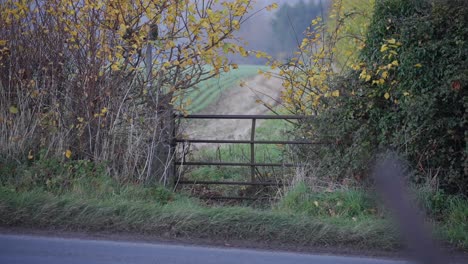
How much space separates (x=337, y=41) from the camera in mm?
11539

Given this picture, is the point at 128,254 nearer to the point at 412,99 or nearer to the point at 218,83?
the point at 218,83

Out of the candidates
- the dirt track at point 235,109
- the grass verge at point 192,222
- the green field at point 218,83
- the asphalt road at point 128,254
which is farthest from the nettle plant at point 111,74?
the dirt track at point 235,109

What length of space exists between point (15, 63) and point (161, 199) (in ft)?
12.2

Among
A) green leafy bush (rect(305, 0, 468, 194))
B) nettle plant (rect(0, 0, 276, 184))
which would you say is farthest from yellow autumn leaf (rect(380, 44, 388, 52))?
nettle plant (rect(0, 0, 276, 184))

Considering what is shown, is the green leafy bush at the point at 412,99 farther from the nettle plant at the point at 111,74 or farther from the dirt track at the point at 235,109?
the dirt track at the point at 235,109

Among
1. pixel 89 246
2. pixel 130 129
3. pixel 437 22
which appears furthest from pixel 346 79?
pixel 89 246

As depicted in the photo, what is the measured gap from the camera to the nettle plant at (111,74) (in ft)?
31.3

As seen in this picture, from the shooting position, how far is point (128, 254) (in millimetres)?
6461

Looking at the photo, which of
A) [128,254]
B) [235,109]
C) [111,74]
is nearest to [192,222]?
[128,254]

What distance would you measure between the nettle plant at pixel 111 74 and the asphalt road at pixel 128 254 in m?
2.72

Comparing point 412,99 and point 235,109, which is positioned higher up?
point 235,109

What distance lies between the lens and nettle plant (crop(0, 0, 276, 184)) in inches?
375

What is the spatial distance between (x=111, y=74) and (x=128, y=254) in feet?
13.7

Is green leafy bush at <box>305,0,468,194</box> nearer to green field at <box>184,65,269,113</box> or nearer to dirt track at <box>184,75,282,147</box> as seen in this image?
green field at <box>184,65,269,113</box>
